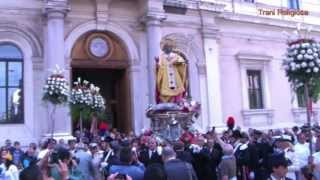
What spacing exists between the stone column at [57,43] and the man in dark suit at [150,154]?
7718 millimetres

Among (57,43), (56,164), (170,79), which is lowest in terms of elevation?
(56,164)

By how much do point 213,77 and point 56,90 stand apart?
8625 mm

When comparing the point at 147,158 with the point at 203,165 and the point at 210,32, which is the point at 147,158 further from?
the point at 210,32

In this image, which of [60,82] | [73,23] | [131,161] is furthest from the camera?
[73,23]

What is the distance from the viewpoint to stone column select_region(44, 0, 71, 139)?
1755cm

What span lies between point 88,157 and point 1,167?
1.71 metres

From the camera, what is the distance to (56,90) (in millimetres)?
15672

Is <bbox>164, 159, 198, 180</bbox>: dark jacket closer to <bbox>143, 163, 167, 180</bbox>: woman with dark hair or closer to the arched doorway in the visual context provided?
<bbox>143, 163, 167, 180</bbox>: woman with dark hair

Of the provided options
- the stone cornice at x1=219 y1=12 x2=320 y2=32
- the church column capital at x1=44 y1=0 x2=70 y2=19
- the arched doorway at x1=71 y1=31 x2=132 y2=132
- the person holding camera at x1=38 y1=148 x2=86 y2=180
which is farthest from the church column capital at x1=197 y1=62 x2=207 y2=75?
the person holding camera at x1=38 y1=148 x2=86 y2=180

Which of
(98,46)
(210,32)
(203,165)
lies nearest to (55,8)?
(98,46)

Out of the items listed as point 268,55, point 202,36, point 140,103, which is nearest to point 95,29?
point 140,103

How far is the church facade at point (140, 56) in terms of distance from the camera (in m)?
18.0

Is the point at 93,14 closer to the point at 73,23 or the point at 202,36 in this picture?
the point at 73,23

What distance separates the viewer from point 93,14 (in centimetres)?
1961
